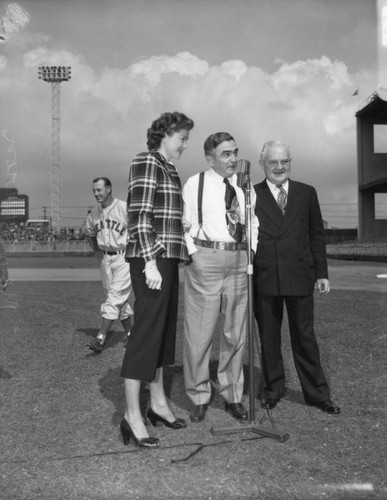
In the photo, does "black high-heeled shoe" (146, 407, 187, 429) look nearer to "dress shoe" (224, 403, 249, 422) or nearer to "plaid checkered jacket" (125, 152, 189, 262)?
"dress shoe" (224, 403, 249, 422)

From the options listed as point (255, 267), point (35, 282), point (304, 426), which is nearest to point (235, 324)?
point (255, 267)

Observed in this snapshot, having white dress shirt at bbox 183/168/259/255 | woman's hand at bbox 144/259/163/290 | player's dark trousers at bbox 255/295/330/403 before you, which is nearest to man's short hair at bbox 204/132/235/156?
white dress shirt at bbox 183/168/259/255

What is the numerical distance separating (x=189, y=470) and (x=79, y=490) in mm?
623

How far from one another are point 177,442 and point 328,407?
1273mm

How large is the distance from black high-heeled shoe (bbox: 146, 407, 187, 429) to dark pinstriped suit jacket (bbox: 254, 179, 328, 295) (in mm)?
1152

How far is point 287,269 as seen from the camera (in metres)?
4.38

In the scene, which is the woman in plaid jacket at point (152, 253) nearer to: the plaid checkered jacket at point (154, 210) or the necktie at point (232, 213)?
the plaid checkered jacket at point (154, 210)

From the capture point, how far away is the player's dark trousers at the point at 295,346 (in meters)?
4.47

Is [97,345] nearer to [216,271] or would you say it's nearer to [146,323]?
[216,271]

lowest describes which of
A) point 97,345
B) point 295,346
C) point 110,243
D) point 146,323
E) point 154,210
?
point 97,345

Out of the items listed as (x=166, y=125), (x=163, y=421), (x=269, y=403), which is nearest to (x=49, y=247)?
(x=269, y=403)

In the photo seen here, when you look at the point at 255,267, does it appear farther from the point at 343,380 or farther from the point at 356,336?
the point at 356,336

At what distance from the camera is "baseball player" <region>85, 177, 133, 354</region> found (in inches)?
274

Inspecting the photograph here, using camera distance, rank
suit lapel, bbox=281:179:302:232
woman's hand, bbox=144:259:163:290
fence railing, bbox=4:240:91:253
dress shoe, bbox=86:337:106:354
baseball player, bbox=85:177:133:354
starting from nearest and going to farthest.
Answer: woman's hand, bbox=144:259:163:290 → suit lapel, bbox=281:179:302:232 → dress shoe, bbox=86:337:106:354 → baseball player, bbox=85:177:133:354 → fence railing, bbox=4:240:91:253
